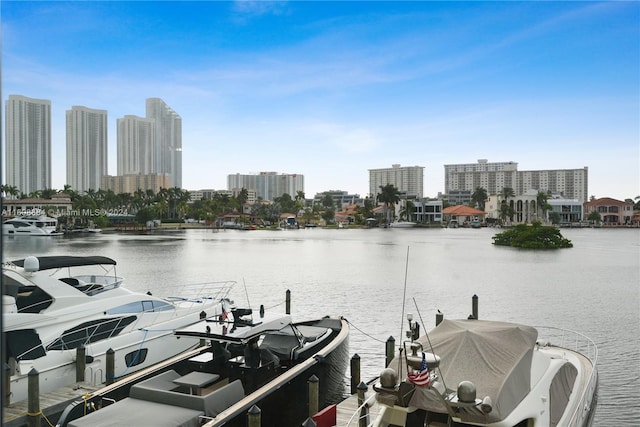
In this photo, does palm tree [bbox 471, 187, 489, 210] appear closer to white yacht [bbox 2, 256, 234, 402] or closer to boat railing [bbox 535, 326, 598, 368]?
boat railing [bbox 535, 326, 598, 368]

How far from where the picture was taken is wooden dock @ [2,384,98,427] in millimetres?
9944

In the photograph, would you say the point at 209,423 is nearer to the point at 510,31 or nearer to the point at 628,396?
the point at 510,31

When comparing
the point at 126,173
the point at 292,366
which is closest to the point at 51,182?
the point at 292,366

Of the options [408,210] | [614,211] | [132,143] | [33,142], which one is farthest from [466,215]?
[33,142]

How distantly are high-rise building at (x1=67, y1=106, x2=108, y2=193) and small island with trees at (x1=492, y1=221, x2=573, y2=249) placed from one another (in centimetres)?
5860

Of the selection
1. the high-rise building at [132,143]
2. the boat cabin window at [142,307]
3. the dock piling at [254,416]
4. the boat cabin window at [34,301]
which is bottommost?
the dock piling at [254,416]

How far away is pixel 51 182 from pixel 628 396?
566 inches

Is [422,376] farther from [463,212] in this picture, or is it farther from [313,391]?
[463,212]

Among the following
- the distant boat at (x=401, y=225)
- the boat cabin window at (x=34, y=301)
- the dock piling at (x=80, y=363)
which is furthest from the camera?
the distant boat at (x=401, y=225)

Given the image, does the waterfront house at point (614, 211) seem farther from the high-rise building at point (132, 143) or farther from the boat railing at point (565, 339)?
the boat railing at point (565, 339)

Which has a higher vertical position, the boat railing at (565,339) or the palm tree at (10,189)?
the palm tree at (10,189)

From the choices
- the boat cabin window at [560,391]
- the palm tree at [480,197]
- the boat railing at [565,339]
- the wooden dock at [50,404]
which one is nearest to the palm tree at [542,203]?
the palm tree at [480,197]

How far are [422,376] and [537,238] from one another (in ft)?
222

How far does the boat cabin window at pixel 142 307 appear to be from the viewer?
13881 millimetres
